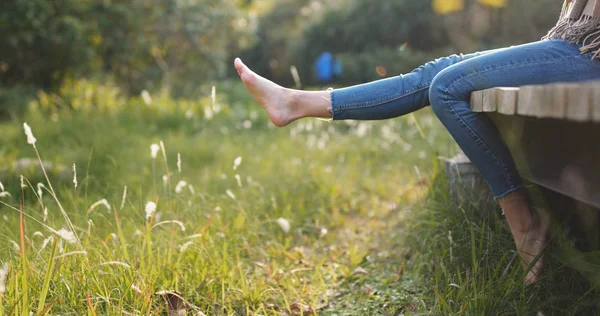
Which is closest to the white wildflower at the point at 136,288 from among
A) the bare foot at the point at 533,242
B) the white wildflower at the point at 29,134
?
the white wildflower at the point at 29,134

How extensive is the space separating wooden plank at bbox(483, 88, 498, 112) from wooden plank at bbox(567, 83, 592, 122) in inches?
16.7

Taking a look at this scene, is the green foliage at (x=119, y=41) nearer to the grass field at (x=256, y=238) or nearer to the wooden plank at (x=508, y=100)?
the grass field at (x=256, y=238)

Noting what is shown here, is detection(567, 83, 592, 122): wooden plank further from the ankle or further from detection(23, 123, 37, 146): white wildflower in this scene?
detection(23, 123, 37, 146): white wildflower

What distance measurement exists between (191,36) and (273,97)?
734 centimetres

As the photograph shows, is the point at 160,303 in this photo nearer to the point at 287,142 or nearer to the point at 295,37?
the point at 287,142

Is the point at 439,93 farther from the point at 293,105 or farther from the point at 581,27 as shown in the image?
the point at 293,105

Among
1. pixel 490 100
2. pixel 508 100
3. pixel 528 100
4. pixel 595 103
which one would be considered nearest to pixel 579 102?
pixel 595 103

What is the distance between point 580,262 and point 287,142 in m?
3.60

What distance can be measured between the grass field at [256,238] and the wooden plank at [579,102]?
69 centimetres

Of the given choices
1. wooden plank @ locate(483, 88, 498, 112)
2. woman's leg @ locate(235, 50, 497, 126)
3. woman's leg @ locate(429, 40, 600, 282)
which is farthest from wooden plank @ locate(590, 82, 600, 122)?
woman's leg @ locate(235, 50, 497, 126)

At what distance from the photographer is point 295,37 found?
1972cm

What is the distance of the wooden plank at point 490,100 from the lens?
1.40 metres

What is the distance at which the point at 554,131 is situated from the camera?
58.1 inches

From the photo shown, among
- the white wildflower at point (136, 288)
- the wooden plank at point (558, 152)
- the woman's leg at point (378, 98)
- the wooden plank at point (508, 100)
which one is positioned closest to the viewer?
the wooden plank at point (508, 100)
